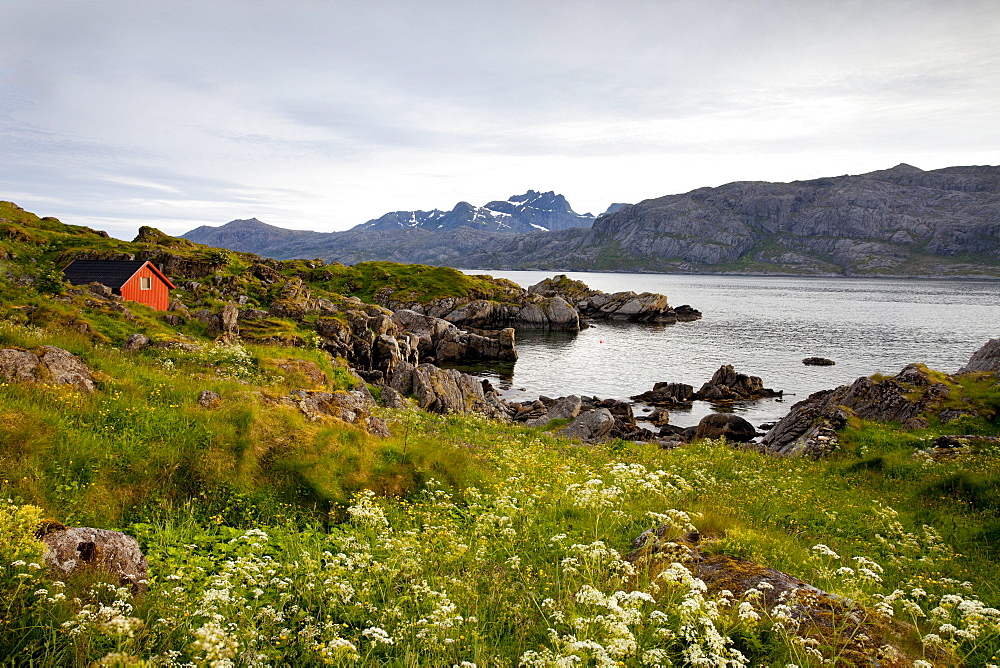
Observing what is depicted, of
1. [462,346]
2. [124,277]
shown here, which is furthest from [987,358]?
[124,277]

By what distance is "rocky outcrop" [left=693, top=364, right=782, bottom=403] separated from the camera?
52875 mm

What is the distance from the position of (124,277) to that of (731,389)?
195 feet

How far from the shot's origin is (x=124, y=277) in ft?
133

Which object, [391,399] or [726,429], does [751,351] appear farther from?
[391,399]

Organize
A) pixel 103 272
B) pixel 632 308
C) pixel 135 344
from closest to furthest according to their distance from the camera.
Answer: pixel 135 344, pixel 103 272, pixel 632 308

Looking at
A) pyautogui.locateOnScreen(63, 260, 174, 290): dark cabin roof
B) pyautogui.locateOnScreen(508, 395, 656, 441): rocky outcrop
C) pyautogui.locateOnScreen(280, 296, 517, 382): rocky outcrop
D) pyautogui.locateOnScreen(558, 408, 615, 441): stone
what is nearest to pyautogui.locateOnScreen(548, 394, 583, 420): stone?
pyautogui.locateOnScreen(508, 395, 656, 441): rocky outcrop

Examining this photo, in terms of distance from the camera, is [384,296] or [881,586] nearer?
[881,586]

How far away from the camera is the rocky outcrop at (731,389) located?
5288 centimetres

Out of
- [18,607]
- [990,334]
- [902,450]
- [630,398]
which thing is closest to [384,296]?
[630,398]

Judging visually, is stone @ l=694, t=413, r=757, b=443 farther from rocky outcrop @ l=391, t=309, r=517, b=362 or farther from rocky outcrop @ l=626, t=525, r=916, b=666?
rocky outcrop @ l=391, t=309, r=517, b=362

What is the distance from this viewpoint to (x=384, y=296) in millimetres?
114500

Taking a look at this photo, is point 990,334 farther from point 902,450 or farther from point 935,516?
point 935,516

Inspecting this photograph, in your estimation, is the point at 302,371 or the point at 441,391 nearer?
the point at 302,371

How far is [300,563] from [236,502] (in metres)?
3.12
